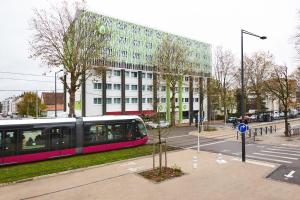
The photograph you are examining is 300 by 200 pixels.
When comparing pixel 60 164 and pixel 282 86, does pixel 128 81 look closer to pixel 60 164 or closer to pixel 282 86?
pixel 282 86

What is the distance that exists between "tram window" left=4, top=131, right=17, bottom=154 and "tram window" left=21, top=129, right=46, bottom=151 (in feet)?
1.48

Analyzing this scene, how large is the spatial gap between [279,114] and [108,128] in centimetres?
→ 5351

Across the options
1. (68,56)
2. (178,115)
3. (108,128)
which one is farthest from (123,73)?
(108,128)

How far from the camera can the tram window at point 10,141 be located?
14.4 metres

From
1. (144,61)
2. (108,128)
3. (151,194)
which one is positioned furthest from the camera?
(144,61)

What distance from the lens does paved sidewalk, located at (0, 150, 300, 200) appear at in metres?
9.82

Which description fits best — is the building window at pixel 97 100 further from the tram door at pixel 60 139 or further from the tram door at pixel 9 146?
the tram door at pixel 9 146

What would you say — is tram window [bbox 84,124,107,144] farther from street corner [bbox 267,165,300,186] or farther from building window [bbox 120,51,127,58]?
building window [bbox 120,51,127,58]

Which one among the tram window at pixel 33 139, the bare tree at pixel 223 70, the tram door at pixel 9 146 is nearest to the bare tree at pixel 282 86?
the bare tree at pixel 223 70

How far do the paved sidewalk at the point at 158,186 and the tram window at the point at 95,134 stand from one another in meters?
4.10

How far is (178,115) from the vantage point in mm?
57312

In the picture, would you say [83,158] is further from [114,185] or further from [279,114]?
[279,114]

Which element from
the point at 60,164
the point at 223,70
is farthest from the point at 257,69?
the point at 60,164

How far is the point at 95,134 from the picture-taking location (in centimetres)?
1820
